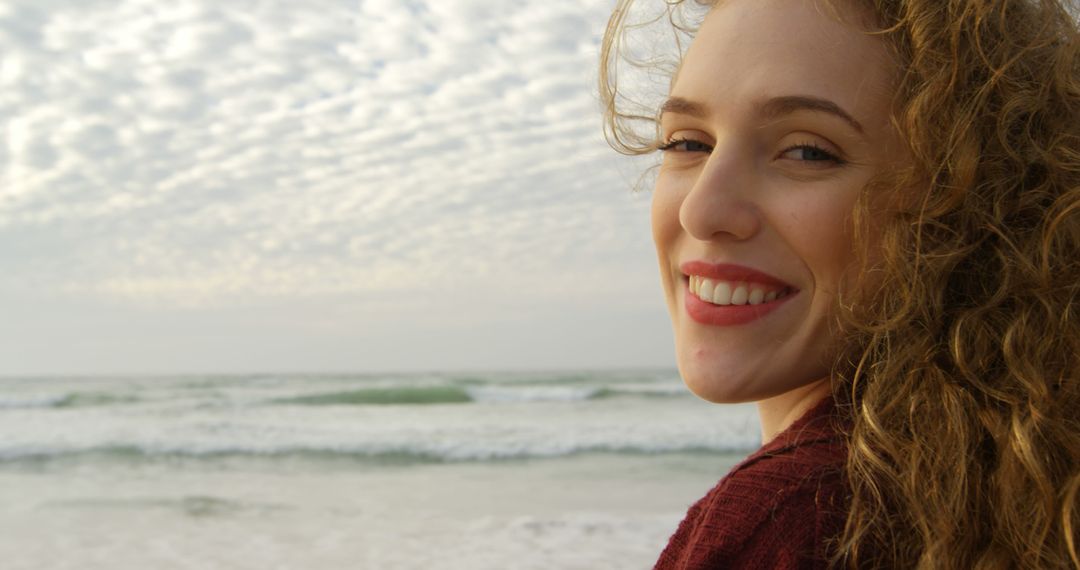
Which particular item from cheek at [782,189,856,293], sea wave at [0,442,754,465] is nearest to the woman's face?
cheek at [782,189,856,293]

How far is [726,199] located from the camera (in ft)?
4.75

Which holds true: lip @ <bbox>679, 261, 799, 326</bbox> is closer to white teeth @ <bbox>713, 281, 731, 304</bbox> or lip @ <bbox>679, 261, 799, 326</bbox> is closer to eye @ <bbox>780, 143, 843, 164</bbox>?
white teeth @ <bbox>713, 281, 731, 304</bbox>

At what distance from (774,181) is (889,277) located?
234 mm

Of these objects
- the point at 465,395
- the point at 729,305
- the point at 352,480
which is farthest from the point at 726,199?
the point at 465,395

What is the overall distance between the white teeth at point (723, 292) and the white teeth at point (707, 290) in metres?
0.01

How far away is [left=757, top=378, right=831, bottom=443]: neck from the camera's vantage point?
1.54m

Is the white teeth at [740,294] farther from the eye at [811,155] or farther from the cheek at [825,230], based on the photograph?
the eye at [811,155]

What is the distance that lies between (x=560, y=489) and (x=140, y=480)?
4.93 metres

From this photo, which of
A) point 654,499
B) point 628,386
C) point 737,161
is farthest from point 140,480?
point 628,386

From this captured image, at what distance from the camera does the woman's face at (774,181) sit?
1.41 m

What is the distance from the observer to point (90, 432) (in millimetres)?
14938

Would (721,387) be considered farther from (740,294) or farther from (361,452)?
(361,452)

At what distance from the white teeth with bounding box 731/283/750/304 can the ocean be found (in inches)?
212

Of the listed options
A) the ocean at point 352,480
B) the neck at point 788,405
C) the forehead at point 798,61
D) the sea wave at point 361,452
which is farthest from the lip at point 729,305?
the sea wave at point 361,452
